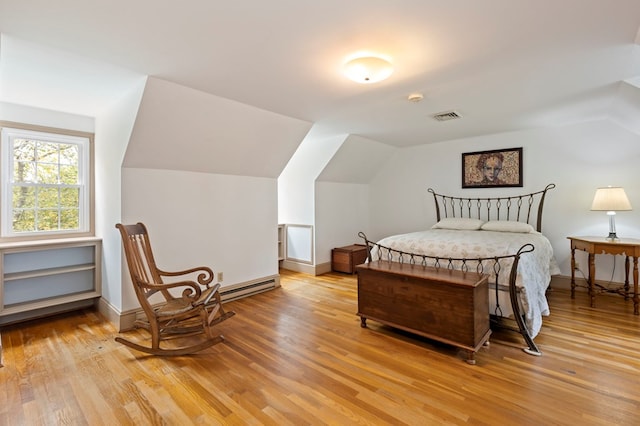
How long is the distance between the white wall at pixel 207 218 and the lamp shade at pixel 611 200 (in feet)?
13.2

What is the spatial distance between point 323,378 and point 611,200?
12.5ft

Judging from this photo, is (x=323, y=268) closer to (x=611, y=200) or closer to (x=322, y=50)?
(x=322, y=50)

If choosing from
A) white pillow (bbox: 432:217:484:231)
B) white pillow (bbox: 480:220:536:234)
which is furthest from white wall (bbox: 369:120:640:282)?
white pillow (bbox: 432:217:484:231)

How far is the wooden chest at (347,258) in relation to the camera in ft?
16.8

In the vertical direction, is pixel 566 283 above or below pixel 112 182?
below

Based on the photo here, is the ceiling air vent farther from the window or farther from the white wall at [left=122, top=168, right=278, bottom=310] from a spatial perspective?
the window

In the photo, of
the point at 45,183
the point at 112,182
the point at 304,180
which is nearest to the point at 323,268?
the point at 304,180

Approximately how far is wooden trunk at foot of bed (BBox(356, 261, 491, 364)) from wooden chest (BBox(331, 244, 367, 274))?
215 cm

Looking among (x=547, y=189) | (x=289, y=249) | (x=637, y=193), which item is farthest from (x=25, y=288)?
(x=637, y=193)

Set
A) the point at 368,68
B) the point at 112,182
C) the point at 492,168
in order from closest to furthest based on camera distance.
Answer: the point at 368,68, the point at 112,182, the point at 492,168

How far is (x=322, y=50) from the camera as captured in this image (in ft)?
6.91

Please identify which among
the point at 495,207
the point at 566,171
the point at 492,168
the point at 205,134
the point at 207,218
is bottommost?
the point at 207,218

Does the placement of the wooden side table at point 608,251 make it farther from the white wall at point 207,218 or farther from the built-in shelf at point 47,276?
the built-in shelf at point 47,276

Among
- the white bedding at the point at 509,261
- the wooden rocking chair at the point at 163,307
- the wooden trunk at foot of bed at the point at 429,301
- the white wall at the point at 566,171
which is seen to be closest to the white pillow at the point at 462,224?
the white wall at the point at 566,171
